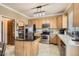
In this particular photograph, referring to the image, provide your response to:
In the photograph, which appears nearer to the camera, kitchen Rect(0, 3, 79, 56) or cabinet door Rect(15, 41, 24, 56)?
cabinet door Rect(15, 41, 24, 56)

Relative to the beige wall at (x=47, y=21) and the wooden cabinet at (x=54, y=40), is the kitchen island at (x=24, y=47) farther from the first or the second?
the wooden cabinet at (x=54, y=40)

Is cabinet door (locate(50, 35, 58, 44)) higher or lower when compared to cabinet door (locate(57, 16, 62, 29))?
lower

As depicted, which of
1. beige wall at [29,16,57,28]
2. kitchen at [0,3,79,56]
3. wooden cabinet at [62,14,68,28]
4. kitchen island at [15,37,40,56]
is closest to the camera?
kitchen island at [15,37,40,56]

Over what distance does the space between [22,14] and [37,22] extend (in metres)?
0.70

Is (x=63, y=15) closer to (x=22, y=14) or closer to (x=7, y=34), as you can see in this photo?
(x=22, y=14)

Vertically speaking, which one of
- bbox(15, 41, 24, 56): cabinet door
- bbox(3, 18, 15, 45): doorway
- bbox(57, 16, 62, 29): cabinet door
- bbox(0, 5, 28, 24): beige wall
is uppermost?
bbox(0, 5, 28, 24): beige wall

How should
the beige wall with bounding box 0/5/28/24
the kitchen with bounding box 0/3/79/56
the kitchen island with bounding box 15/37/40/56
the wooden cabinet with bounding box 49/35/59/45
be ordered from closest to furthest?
the kitchen island with bounding box 15/37/40/56
the beige wall with bounding box 0/5/28/24
the kitchen with bounding box 0/3/79/56
the wooden cabinet with bounding box 49/35/59/45

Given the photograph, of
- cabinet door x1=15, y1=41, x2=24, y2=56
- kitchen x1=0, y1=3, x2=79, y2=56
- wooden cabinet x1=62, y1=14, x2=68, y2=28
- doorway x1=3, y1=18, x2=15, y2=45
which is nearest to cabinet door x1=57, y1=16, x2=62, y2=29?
kitchen x1=0, y1=3, x2=79, y2=56

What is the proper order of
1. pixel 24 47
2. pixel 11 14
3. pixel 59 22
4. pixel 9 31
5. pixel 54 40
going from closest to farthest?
pixel 24 47
pixel 11 14
pixel 9 31
pixel 59 22
pixel 54 40

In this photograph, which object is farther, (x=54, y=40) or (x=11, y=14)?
(x=54, y=40)

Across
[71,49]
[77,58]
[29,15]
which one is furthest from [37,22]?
[77,58]

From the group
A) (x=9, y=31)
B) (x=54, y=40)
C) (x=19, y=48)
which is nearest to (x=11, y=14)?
(x=9, y=31)

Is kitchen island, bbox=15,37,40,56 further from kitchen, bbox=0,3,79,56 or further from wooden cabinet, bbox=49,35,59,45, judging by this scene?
wooden cabinet, bbox=49,35,59,45

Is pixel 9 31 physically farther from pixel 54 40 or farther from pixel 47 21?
pixel 54 40
